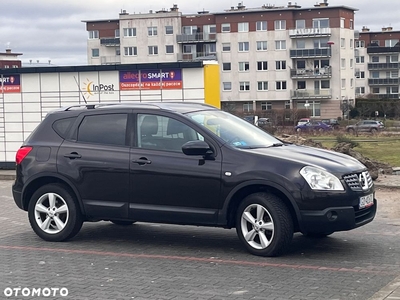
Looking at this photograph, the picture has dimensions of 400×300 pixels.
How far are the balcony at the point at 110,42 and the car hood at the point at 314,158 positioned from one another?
85.0 meters

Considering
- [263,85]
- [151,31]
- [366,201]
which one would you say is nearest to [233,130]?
[366,201]

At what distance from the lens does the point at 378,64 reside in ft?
343

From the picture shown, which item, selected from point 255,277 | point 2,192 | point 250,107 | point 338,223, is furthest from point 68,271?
point 250,107

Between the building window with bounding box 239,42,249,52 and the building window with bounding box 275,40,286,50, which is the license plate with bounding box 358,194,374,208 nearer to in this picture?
the building window with bounding box 275,40,286,50

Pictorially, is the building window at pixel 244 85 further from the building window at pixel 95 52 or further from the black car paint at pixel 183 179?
the black car paint at pixel 183 179

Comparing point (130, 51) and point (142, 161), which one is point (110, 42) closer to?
point (130, 51)

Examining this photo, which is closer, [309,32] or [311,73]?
[309,32]

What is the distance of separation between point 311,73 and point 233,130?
254ft

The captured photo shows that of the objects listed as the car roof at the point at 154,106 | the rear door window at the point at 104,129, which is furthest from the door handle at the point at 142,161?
the car roof at the point at 154,106

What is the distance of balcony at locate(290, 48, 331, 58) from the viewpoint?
83875mm

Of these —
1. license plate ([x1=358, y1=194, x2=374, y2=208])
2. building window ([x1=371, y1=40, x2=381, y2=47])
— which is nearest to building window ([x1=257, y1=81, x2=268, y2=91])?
building window ([x1=371, y1=40, x2=381, y2=47])

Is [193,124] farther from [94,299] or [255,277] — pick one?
[94,299]

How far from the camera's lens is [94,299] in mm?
6617

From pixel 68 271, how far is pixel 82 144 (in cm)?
200
